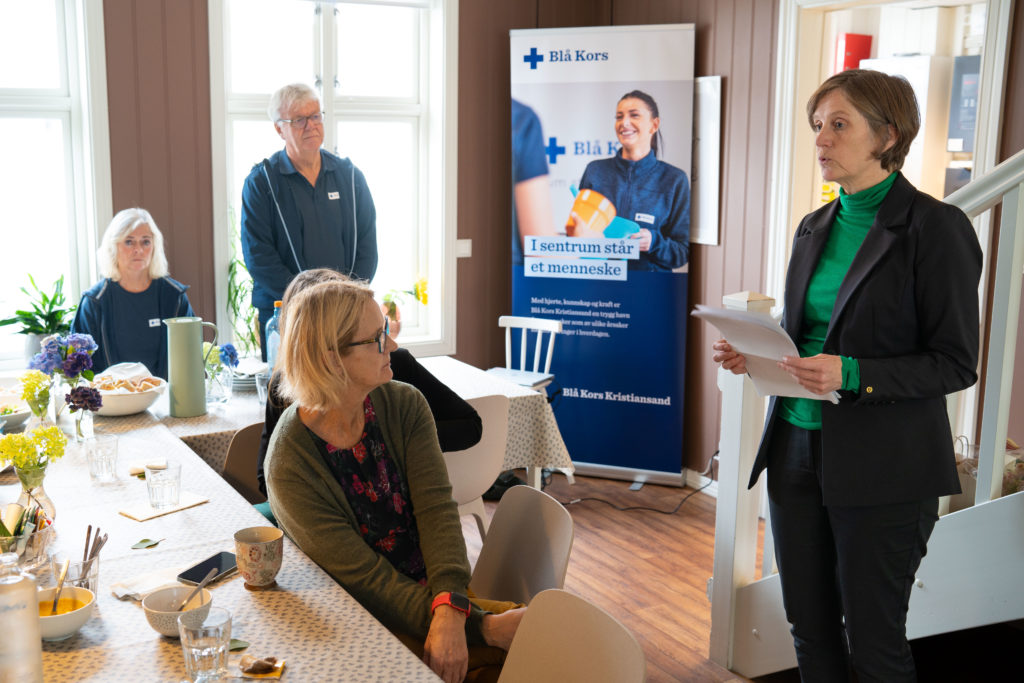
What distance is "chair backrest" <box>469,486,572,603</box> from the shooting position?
1.87 meters

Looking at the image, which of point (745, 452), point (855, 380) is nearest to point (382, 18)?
point (745, 452)

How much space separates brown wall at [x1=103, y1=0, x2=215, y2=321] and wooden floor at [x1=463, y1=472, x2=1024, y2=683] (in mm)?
1744

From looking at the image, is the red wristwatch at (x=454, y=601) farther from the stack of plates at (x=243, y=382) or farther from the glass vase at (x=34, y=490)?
the stack of plates at (x=243, y=382)

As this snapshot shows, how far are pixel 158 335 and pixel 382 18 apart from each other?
201 cm

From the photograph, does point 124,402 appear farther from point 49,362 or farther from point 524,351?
point 524,351

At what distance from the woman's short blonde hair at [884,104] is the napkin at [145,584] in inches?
58.7

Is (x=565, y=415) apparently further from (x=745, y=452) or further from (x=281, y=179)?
(x=745, y=452)

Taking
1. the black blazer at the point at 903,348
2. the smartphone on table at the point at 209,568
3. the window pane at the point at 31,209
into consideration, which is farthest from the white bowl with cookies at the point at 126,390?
the black blazer at the point at 903,348

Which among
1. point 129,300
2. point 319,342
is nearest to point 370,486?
point 319,342

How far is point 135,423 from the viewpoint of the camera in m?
2.71

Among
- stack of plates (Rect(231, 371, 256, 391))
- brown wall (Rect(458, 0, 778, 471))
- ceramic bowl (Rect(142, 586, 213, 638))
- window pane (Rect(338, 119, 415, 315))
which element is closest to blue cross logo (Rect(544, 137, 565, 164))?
brown wall (Rect(458, 0, 778, 471))

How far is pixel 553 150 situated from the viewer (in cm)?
472

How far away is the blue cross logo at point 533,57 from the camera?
15.4 feet

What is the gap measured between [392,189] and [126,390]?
240 centimetres
